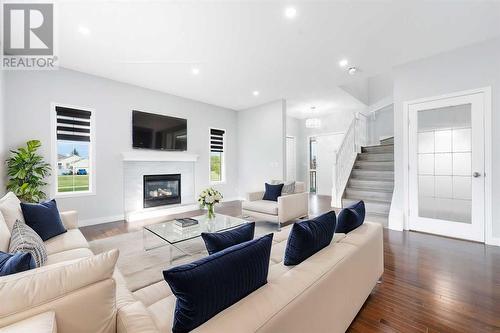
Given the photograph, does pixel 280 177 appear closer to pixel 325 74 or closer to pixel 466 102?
pixel 325 74

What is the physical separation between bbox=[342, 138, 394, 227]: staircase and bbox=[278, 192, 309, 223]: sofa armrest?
1.31 metres

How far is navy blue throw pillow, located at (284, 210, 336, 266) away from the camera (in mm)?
1367

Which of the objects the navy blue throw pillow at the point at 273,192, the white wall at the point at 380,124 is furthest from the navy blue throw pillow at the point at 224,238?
the white wall at the point at 380,124

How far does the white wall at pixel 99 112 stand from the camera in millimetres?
3654

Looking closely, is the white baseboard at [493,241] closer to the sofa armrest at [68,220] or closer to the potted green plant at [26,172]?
the sofa armrest at [68,220]

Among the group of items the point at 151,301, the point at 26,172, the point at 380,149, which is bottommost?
the point at 151,301

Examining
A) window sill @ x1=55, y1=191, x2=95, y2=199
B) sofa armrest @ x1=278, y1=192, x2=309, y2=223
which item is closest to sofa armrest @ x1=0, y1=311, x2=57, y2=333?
sofa armrest @ x1=278, y1=192, x2=309, y2=223

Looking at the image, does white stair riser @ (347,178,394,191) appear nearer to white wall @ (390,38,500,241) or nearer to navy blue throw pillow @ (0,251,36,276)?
white wall @ (390,38,500,241)

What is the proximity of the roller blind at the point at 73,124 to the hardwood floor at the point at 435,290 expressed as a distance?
5.16 metres

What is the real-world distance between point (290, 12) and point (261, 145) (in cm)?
402

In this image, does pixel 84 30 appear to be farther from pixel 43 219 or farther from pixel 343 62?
pixel 343 62

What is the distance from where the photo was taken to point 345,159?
5.79 metres

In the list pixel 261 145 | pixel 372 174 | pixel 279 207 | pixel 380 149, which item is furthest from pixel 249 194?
pixel 380 149

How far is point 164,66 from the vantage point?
155 inches
